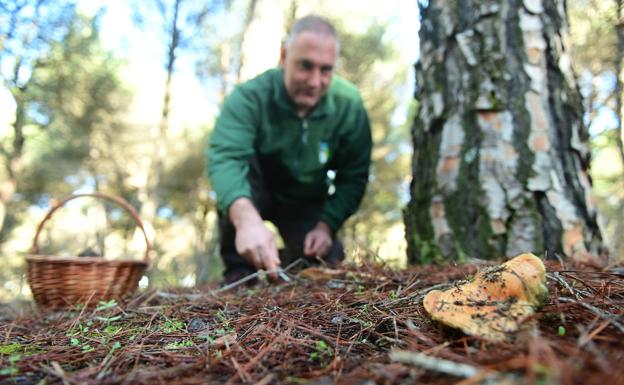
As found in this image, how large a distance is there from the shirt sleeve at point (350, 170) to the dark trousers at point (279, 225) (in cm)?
22

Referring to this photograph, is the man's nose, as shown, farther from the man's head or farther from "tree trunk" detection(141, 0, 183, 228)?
"tree trunk" detection(141, 0, 183, 228)

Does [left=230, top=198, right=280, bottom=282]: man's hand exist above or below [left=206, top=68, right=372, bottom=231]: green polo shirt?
below

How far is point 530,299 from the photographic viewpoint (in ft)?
2.72

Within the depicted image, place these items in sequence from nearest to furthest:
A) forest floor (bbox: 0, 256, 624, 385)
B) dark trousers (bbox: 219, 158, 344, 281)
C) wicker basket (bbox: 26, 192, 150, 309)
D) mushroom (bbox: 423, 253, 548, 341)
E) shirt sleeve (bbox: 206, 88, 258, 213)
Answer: forest floor (bbox: 0, 256, 624, 385) < mushroom (bbox: 423, 253, 548, 341) < wicker basket (bbox: 26, 192, 150, 309) < shirt sleeve (bbox: 206, 88, 258, 213) < dark trousers (bbox: 219, 158, 344, 281)

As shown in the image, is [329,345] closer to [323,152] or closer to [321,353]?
[321,353]

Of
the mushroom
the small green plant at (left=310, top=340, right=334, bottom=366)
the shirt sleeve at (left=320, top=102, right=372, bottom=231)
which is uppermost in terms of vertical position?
the shirt sleeve at (left=320, top=102, right=372, bottom=231)

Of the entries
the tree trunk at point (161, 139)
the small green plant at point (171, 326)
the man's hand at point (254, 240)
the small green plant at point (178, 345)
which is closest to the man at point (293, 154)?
the man's hand at point (254, 240)

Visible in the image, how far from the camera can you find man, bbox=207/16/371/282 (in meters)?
2.49

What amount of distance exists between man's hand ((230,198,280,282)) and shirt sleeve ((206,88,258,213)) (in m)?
0.11

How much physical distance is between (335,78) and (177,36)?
4.97m

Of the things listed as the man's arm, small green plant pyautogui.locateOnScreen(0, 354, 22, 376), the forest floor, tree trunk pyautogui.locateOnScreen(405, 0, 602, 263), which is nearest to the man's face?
the man's arm

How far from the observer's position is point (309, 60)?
8.54 feet

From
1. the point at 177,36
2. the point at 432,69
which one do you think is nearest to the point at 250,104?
the point at 432,69

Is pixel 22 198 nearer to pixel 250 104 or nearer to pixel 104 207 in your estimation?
pixel 104 207
